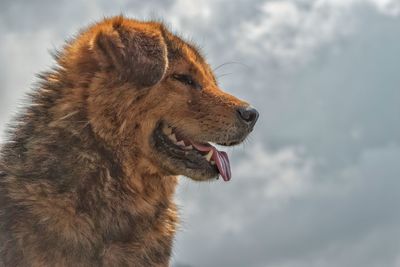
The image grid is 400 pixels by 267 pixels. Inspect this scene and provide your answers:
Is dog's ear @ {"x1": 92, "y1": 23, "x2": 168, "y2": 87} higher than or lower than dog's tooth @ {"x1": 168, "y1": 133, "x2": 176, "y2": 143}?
higher

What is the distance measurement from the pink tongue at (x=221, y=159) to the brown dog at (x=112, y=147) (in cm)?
2

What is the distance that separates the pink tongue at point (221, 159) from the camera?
8875 millimetres

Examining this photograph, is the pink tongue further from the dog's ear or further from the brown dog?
the dog's ear

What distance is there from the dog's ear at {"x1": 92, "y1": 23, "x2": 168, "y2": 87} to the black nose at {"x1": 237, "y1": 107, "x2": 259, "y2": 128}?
1239mm

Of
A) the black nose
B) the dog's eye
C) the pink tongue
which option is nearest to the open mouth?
the pink tongue

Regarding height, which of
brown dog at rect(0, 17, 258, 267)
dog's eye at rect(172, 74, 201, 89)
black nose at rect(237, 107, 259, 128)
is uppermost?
dog's eye at rect(172, 74, 201, 89)

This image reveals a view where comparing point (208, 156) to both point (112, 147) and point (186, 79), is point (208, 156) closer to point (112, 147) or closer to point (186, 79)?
point (186, 79)

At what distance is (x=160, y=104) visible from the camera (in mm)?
8445

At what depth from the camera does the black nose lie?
29.2 ft

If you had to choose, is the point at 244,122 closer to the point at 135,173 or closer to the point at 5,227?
the point at 135,173

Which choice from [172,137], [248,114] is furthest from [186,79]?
[248,114]

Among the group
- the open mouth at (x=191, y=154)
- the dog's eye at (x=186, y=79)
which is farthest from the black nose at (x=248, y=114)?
the dog's eye at (x=186, y=79)

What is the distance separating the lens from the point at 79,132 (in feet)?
25.3

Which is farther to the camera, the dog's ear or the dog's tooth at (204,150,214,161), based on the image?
the dog's tooth at (204,150,214,161)
